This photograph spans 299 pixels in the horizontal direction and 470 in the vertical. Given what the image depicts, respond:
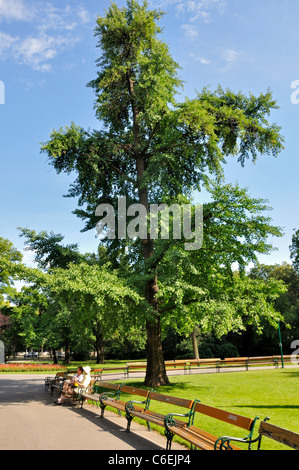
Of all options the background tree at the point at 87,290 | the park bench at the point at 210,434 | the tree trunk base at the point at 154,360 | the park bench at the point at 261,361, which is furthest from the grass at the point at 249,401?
the park bench at the point at 261,361

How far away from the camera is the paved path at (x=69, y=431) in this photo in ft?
20.4

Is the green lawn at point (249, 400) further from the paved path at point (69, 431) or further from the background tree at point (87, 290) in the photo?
the background tree at point (87, 290)

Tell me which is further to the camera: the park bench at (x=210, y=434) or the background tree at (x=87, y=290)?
the background tree at (x=87, y=290)

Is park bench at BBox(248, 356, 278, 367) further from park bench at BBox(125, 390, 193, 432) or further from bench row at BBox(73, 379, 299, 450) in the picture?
park bench at BBox(125, 390, 193, 432)

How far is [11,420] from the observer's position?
28.4ft

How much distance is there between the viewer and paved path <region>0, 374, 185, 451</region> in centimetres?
622

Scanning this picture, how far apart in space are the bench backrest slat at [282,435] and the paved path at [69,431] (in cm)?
207

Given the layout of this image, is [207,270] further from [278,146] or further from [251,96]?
[251,96]

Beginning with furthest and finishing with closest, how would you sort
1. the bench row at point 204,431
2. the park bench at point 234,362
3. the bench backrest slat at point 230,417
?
the park bench at point 234,362 < the bench backrest slat at point 230,417 < the bench row at point 204,431

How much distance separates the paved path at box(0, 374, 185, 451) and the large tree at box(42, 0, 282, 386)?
562 cm

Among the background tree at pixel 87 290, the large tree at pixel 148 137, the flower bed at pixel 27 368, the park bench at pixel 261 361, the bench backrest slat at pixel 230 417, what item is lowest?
the flower bed at pixel 27 368

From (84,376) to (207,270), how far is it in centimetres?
606

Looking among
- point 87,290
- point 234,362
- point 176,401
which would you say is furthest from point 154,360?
point 234,362

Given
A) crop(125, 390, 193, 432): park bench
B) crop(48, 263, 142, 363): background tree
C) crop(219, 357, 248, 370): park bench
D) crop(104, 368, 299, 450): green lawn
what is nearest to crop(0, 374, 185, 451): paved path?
crop(125, 390, 193, 432): park bench
